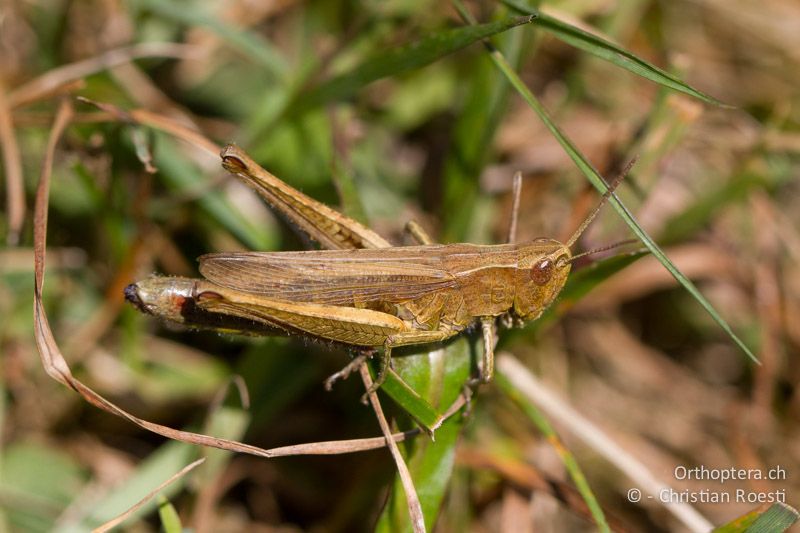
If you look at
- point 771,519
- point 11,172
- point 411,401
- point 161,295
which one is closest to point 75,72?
point 11,172

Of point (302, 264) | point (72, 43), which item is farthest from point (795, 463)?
point (72, 43)

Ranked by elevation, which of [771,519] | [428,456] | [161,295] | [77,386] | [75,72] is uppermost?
[75,72]

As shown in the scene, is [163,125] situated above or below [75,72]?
below

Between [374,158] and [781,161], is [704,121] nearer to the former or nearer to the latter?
[781,161]

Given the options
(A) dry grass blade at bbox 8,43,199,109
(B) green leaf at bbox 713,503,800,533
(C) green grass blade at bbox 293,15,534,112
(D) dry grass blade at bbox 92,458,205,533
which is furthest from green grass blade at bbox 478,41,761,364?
(A) dry grass blade at bbox 8,43,199,109

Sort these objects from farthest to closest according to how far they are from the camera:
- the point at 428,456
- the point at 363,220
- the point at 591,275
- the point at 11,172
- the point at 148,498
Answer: the point at 11,172 → the point at 363,220 → the point at 591,275 → the point at 428,456 → the point at 148,498

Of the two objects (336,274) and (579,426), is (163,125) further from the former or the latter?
(579,426)
